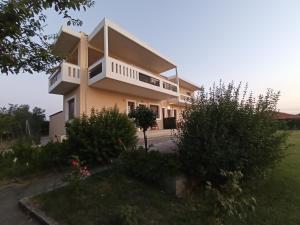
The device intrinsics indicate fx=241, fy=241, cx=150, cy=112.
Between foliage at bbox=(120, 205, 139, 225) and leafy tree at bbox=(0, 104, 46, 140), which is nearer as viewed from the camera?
foliage at bbox=(120, 205, 139, 225)

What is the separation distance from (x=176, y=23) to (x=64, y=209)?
36.5 feet

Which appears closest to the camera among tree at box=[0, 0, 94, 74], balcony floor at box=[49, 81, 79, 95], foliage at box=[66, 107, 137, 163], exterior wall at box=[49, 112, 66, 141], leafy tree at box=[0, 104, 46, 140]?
tree at box=[0, 0, 94, 74]

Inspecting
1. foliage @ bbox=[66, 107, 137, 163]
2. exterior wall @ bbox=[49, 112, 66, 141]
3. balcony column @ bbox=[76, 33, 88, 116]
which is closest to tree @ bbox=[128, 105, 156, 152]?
foliage @ bbox=[66, 107, 137, 163]

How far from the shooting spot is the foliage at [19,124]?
11.9 meters

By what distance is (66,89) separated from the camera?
54.1 ft

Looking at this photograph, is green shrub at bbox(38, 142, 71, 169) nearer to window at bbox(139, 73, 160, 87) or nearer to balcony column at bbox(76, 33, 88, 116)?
balcony column at bbox(76, 33, 88, 116)

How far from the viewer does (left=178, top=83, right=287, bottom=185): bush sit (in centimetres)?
491

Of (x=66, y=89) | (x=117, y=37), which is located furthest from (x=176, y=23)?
(x=66, y=89)

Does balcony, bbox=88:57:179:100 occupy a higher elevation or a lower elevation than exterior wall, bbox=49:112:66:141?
higher

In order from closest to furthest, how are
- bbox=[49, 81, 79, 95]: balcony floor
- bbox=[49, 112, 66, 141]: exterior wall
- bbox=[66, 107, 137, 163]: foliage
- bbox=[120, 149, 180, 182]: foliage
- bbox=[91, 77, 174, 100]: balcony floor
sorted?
bbox=[120, 149, 180, 182]: foliage
bbox=[66, 107, 137, 163]: foliage
bbox=[91, 77, 174, 100]: balcony floor
bbox=[49, 81, 79, 95]: balcony floor
bbox=[49, 112, 66, 141]: exterior wall

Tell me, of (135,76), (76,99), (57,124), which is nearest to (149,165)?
(135,76)

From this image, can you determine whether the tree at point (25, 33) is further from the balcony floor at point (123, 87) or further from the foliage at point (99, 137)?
the balcony floor at point (123, 87)

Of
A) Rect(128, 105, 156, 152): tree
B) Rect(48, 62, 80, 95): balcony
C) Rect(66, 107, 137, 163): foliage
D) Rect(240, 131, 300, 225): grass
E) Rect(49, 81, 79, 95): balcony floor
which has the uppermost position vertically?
Rect(48, 62, 80, 95): balcony

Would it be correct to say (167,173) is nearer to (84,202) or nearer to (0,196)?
(84,202)
